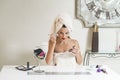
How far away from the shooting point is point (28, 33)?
2.97 meters

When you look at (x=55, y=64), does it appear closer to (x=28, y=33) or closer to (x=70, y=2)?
(x=28, y=33)

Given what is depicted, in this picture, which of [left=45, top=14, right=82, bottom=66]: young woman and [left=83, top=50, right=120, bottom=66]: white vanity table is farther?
[left=83, top=50, right=120, bottom=66]: white vanity table

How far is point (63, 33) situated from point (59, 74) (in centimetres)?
55

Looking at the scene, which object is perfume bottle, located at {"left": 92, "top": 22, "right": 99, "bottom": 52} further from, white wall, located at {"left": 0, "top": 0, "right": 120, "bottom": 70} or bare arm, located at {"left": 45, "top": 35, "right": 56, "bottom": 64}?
bare arm, located at {"left": 45, "top": 35, "right": 56, "bottom": 64}

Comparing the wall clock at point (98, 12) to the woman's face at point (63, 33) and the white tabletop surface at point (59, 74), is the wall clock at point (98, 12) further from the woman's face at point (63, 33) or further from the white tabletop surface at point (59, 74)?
the white tabletop surface at point (59, 74)

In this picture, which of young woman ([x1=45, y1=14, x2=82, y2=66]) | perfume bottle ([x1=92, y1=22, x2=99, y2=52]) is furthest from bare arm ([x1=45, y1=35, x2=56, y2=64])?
perfume bottle ([x1=92, y1=22, x2=99, y2=52])

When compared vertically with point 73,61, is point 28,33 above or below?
above

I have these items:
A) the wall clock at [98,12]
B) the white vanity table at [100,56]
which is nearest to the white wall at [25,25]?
the wall clock at [98,12]

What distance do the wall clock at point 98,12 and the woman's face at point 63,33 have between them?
27.5 inches

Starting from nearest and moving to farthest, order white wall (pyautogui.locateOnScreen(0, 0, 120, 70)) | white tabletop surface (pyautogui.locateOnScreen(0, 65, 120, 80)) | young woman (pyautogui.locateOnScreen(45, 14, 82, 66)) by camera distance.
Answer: white tabletop surface (pyautogui.locateOnScreen(0, 65, 120, 80))
young woman (pyautogui.locateOnScreen(45, 14, 82, 66))
white wall (pyautogui.locateOnScreen(0, 0, 120, 70))

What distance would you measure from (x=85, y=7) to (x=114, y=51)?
71 centimetres

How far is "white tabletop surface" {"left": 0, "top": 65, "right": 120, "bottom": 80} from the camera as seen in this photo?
175 centimetres

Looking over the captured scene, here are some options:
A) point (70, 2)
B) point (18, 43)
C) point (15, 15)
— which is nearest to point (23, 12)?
point (15, 15)

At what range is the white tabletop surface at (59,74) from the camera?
175cm
